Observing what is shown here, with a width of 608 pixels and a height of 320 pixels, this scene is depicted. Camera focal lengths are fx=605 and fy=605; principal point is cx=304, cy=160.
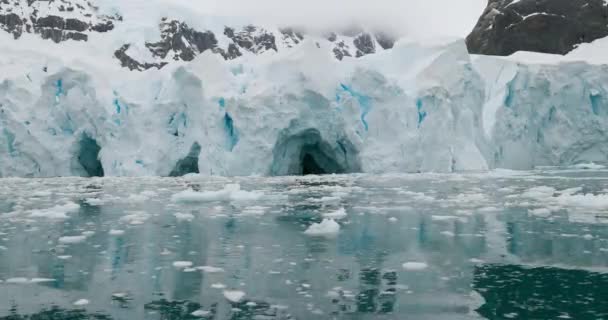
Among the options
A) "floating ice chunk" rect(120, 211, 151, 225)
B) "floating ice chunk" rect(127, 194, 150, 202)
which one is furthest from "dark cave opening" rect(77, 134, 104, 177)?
"floating ice chunk" rect(120, 211, 151, 225)

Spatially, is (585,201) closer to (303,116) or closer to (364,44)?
(303,116)

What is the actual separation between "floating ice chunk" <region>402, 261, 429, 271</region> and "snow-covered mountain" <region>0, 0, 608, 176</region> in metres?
15.0

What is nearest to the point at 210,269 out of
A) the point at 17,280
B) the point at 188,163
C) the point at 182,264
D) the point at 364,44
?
the point at 182,264

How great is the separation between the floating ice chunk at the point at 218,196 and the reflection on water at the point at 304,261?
87cm

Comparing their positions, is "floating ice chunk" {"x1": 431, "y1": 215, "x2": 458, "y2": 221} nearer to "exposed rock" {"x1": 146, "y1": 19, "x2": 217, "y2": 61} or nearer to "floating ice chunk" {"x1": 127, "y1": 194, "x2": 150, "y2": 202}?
"floating ice chunk" {"x1": 127, "y1": 194, "x2": 150, "y2": 202}

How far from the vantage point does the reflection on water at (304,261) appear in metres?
4.30

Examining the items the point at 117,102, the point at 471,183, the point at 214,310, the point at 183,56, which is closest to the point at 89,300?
the point at 214,310

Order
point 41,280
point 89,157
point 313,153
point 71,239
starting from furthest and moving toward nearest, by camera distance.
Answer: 1. point 89,157
2. point 313,153
3. point 71,239
4. point 41,280

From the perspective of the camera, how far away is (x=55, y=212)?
976 centimetres

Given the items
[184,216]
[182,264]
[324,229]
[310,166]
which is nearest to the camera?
[182,264]

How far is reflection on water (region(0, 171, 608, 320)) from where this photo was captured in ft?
14.1

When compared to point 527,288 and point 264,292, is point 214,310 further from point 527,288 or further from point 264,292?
point 527,288

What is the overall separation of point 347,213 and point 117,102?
48.8 feet

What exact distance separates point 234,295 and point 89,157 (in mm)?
21546
